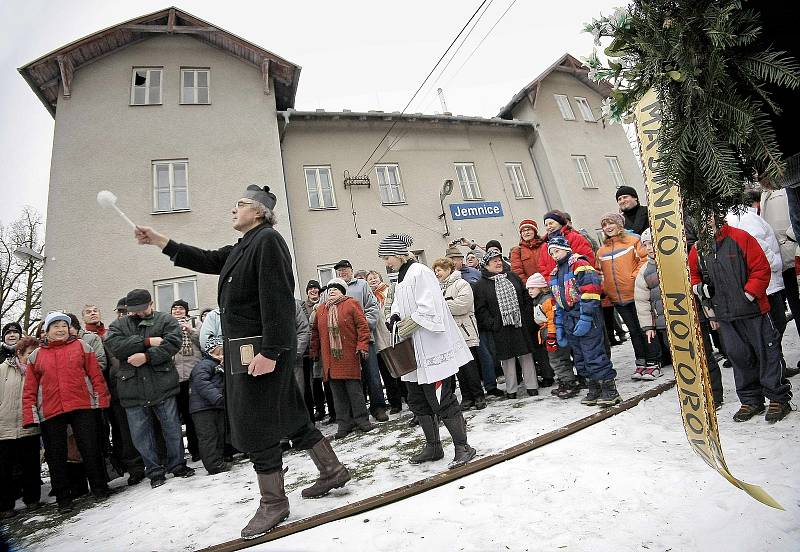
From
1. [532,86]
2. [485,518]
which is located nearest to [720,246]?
[485,518]

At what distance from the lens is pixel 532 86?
17.2 meters

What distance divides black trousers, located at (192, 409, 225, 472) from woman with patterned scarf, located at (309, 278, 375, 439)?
1.38m

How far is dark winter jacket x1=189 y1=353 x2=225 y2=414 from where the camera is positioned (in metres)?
5.03

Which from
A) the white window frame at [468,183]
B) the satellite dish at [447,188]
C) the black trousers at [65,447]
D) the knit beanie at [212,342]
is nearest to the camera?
the black trousers at [65,447]

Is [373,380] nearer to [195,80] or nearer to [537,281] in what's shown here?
[537,281]

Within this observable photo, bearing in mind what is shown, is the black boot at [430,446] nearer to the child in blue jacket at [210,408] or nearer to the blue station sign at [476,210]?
the child in blue jacket at [210,408]

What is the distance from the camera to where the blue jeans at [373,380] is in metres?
6.11

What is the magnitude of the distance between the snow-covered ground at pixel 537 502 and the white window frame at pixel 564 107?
16.4 m

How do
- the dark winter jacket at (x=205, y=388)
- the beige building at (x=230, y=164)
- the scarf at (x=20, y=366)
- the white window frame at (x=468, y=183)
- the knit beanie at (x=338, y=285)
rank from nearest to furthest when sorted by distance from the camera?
the dark winter jacket at (x=205, y=388) → the scarf at (x=20, y=366) → the knit beanie at (x=338, y=285) → the beige building at (x=230, y=164) → the white window frame at (x=468, y=183)

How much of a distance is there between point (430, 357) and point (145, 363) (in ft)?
11.3

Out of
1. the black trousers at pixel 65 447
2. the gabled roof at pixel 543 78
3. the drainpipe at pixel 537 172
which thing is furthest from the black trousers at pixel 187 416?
the gabled roof at pixel 543 78

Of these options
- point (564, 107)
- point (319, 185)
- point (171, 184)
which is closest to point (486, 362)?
point (319, 185)

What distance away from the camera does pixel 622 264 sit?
538 cm

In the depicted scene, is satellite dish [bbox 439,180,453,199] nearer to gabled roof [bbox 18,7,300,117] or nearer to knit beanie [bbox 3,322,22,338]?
Result: gabled roof [bbox 18,7,300,117]
